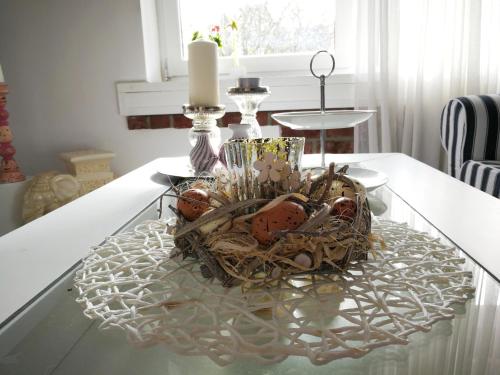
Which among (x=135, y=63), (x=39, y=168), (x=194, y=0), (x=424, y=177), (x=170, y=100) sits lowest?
(x=39, y=168)

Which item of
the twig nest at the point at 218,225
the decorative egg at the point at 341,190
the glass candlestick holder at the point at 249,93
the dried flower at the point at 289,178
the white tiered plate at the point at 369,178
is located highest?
the glass candlestick holder at the point at 249,93

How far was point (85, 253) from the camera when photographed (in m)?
0.50

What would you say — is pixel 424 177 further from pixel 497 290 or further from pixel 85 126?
pixel 85 126

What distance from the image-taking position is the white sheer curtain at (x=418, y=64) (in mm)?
1658

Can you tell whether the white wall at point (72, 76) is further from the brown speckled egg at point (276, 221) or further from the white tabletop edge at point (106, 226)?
the brown speckled egg at point (276, 221)

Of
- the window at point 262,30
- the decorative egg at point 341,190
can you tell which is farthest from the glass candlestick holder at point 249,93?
the window at point 262,30

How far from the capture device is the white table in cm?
28

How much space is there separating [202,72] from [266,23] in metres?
1.22

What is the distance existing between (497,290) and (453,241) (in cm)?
13

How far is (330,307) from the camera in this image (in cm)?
32

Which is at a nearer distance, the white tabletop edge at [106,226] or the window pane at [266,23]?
the white tabletop edge at [106,226]

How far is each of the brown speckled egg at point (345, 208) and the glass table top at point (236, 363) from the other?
12cm

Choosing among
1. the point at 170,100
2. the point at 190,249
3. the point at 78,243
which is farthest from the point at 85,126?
the point at 190,249

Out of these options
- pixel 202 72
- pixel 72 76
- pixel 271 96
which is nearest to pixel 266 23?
pixel 271 96
